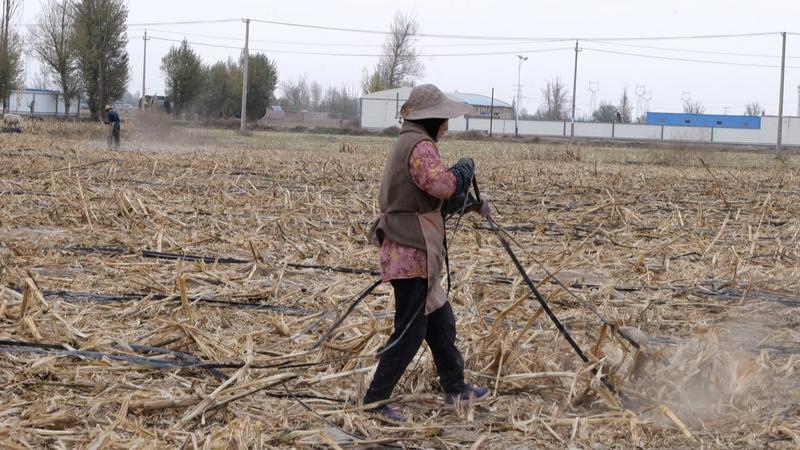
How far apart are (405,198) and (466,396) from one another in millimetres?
1065

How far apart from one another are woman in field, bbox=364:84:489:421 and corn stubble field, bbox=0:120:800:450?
0.85ft

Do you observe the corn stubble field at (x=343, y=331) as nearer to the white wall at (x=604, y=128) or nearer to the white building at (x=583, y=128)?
the white building at (x=583, y=128)

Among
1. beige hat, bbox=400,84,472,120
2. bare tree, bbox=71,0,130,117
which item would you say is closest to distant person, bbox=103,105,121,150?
beige hat, bbox=400,84,472,120

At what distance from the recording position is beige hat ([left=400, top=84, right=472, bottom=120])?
4.86 metres

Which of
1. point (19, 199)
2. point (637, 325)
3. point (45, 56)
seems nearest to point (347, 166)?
point (19, 199)

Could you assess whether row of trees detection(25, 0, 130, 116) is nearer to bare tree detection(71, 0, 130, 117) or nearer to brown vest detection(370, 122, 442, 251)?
bare tree detection(71, 0, 130, 117)

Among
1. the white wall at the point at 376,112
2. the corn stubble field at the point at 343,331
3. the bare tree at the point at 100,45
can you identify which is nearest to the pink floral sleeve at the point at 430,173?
the corn stubble field at the point at 343,331

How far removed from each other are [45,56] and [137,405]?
6801cm

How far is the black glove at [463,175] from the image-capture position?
4816 mm

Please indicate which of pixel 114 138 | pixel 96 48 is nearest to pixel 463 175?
pixel 114 138

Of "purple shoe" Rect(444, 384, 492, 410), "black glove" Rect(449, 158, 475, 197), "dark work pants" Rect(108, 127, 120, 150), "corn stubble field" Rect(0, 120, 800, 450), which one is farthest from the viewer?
"dark work pants" Rect(108, 127, 120, 150)

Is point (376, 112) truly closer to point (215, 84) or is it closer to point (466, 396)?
point (215, 84)

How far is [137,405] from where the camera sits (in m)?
4.66

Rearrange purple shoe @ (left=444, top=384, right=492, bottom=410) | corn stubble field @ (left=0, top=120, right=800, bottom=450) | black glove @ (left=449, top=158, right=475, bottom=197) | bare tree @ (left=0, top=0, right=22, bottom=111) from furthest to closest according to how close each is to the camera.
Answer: bare tree @ (left=0, top=0, right=22, bottom=111)
purple shoe @ (left=444, top=384, right=492, bottom=410)
black glove @ (left=449, top=158, right=475, bottom=197)
corn stubble field @ (left=0, top=120, right=800, bottom=450)
